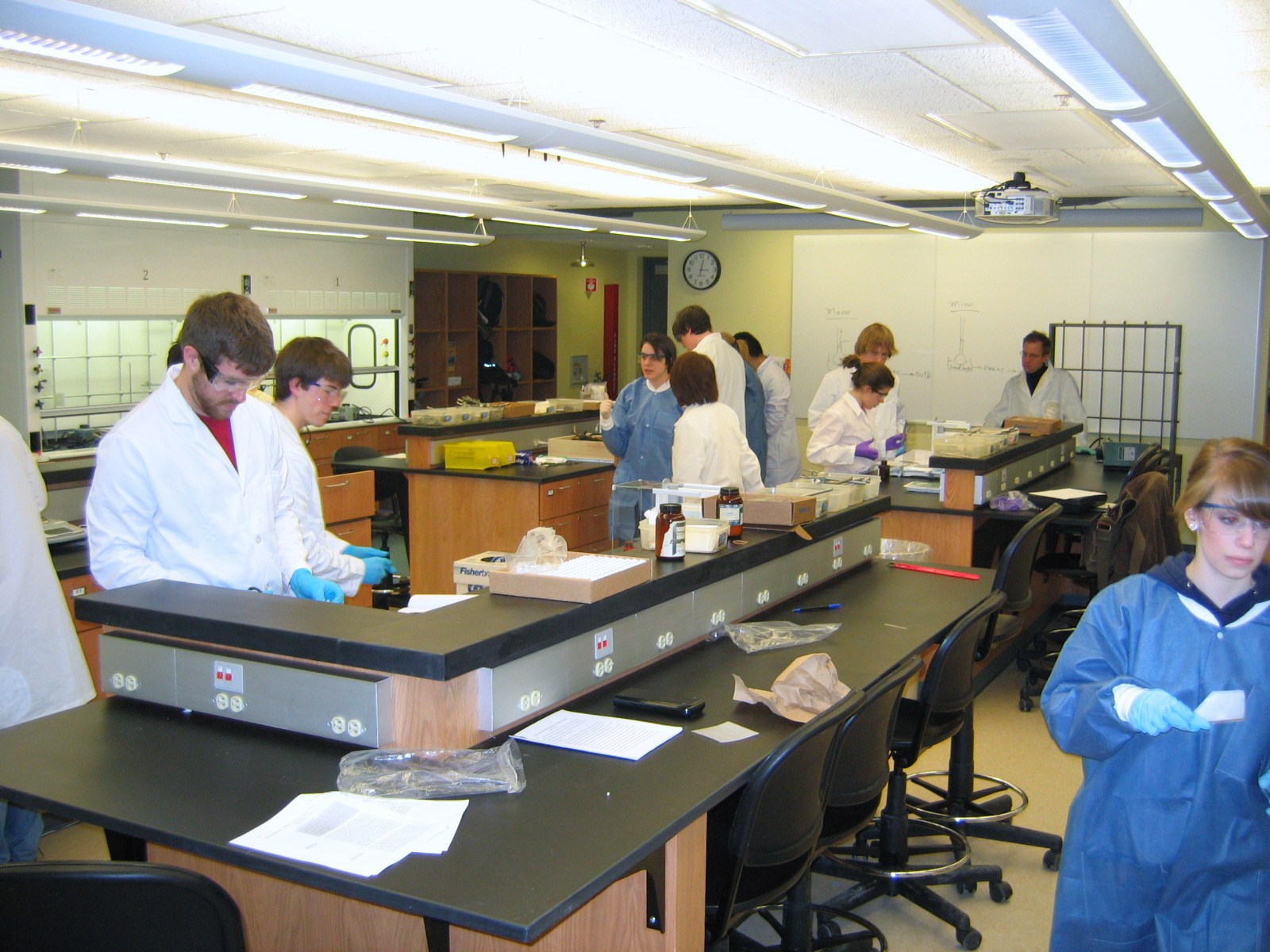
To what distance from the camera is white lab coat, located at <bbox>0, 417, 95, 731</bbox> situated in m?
2.94

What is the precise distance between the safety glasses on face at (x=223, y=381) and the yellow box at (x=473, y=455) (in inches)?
140

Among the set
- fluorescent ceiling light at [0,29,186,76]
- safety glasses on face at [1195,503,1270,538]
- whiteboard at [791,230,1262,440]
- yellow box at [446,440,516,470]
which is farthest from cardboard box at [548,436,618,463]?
safety glasses on face at [1195,503,1270,538]

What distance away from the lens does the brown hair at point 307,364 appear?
353 centimetres

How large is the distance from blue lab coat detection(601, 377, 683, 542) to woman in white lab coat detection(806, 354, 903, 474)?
0.73 meters

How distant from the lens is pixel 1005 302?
9.02 m

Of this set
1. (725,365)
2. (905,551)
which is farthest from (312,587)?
(725,365)

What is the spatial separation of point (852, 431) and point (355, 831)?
448cm

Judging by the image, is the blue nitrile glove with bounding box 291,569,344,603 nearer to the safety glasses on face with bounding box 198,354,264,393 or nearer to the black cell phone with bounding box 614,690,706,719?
the safety glasses on face with bounding box 198,354,264,393

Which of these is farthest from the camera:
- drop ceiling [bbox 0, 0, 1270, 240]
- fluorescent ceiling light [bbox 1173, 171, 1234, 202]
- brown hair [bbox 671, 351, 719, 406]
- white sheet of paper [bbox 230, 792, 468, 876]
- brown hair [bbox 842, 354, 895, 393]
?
brown hair [bbox 842, 354, 895, 393]

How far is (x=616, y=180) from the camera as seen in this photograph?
7.56 meters

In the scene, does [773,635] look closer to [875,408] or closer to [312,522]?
[312,522]

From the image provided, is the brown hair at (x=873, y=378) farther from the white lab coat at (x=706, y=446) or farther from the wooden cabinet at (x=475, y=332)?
the wooden cabinet at (x=475, y=332)

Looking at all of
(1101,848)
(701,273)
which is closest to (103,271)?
(701,273)

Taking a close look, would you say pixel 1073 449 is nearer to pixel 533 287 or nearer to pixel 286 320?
pixel 286 320
